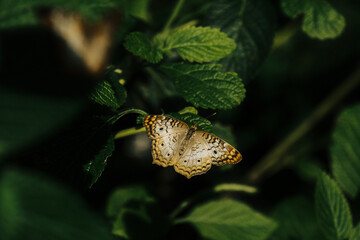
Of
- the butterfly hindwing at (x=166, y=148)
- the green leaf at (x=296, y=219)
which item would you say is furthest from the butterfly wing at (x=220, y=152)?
the green leaf at (x=296, y=219)

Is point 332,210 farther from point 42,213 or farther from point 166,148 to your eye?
point 42,213

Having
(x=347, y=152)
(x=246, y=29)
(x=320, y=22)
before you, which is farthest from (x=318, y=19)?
(x=347, y=152)

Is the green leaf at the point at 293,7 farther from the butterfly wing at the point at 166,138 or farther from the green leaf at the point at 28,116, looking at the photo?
the green leaf at the point at 28,116

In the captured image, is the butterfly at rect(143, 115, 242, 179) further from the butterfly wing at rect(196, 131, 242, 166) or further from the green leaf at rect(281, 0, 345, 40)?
the green leaf at rect(281, 0, 345, 40)

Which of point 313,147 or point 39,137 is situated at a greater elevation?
point 39,137

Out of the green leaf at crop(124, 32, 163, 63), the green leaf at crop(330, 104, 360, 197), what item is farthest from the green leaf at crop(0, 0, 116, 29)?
the green leaf at crop(330, 104, 360, 197)

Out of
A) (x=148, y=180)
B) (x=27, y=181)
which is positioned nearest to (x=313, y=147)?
(x=148, y=180)

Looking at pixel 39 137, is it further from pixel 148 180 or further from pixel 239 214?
pixel 148 180
